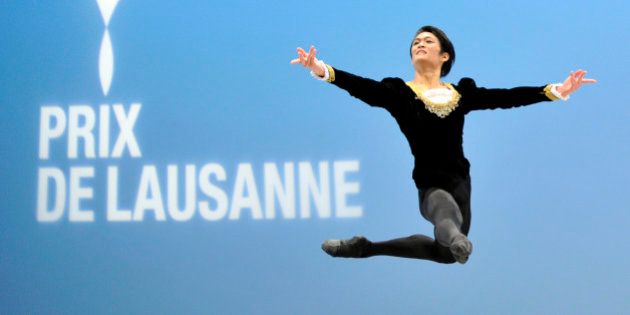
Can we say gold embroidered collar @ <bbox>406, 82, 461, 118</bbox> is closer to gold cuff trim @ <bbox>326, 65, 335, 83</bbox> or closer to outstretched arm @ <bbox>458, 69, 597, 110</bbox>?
outstretched arm @ <bbox>458, 69, 597, 110</bbox>

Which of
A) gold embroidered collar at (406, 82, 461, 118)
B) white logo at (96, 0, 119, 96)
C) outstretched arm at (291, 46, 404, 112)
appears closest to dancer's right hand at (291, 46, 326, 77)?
outstretched arm at (291, 46, 404, 112)

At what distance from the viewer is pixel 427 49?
2.78 metres

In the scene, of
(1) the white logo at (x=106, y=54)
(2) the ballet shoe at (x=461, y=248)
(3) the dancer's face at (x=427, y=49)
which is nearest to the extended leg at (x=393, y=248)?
(2) the ballet shoe at (x=461, y=248)

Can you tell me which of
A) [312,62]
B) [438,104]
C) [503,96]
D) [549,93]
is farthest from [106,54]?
[549,93]

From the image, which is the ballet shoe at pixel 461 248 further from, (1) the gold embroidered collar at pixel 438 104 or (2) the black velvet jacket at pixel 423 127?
(1) the gold embroidered collar at pixel 438 104

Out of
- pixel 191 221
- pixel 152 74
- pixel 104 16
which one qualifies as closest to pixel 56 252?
pixel 191 221

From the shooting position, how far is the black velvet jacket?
2.58 m

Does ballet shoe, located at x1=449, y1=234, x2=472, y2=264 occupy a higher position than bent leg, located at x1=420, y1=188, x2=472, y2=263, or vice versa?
bent leg, located at x1=420, y1=188, x2=472, y2=263

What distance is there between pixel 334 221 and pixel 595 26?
1.69 meters

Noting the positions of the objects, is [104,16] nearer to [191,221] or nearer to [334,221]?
[191,221]

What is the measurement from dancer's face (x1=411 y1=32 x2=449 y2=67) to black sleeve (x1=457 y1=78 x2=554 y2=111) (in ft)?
0.54

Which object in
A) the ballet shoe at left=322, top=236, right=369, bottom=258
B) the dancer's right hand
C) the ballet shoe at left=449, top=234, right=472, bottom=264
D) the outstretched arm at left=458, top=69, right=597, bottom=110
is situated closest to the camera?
the ballet shoe at left=449, top=234, right=472, bottom=264

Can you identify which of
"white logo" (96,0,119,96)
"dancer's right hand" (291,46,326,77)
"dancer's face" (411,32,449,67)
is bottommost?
"dancer's right hand" (291,46,326,77)

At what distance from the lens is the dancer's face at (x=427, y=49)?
109 inches
